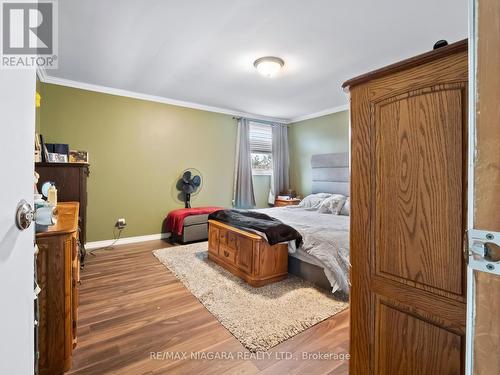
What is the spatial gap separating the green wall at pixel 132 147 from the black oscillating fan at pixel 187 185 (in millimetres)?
140

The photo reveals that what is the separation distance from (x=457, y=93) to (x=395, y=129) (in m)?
0.18

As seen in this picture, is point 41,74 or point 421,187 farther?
point 41,74

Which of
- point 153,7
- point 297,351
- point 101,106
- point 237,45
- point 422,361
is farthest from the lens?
point 101,106

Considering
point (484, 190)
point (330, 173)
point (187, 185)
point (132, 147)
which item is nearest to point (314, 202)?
point (330, 173)

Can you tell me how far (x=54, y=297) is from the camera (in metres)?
1.30

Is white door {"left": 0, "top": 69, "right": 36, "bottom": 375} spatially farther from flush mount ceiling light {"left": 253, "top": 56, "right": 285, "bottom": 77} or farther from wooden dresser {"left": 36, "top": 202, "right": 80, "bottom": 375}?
flush mount ceiling light {"left": 253, "top": 56, "right": 285, "bottom": 77}

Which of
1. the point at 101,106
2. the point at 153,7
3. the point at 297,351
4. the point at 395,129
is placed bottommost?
the point at 297,351

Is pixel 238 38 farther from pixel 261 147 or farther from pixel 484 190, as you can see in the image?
pixel 261 147

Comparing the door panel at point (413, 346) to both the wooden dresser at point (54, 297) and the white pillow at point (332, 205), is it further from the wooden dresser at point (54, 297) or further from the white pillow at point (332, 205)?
the white pillow at point (332, 205)

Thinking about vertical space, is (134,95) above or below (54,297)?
above

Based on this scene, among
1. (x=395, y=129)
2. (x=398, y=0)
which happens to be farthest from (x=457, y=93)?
(x=398, y=0)

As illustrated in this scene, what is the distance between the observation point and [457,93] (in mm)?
693

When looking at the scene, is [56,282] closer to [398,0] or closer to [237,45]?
[237,45]

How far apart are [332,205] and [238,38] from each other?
2.65m
